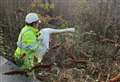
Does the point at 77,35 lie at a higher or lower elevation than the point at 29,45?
lower

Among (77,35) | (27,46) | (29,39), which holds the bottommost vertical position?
(77,35)

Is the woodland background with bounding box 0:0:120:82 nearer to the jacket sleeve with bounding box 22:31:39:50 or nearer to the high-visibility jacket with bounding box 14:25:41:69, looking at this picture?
the high-visibility jacket with bounding box 14:25:41:69

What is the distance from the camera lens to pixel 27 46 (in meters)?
9.29

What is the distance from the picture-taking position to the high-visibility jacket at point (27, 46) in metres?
9.28

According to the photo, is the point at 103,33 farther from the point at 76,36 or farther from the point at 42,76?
the point at 42,76

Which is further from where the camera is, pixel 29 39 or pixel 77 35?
pixel 77 35

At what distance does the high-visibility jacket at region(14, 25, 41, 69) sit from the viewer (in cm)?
928

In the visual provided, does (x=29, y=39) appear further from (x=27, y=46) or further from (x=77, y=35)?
(x=77, y=35)

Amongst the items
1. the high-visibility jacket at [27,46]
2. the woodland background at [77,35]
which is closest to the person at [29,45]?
the high-visibility jacket at [27,46]

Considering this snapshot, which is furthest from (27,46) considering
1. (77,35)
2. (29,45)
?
(77,35)

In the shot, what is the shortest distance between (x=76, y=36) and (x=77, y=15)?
5.97 ft

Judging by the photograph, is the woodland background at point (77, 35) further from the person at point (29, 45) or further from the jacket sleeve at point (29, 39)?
the jacket sleeve at point (29, 39)

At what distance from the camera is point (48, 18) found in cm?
1332

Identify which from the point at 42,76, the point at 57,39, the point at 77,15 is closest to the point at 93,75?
the point at 42,76
